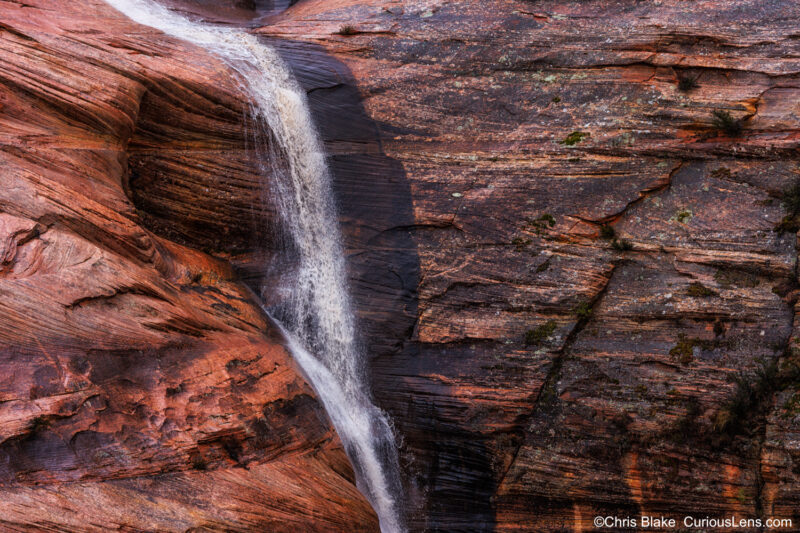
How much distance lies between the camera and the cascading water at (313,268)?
1073 cm

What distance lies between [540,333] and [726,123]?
5195 mm

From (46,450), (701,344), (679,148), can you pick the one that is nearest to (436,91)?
(679,148)

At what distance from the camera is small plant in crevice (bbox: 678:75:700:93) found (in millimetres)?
11227

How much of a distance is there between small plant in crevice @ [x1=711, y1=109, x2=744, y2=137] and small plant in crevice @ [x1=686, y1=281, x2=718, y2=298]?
119 inches

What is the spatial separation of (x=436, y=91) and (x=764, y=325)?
753cm

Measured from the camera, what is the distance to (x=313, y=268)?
11.9 m

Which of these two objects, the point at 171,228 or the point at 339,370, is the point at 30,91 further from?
the point at 339,370

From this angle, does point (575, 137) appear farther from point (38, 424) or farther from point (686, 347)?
point (38, 424)

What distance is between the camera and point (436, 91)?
480 inches

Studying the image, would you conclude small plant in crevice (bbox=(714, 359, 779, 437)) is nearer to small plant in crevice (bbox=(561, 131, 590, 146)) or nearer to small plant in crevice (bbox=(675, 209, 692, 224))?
small plant in crevice (bbox=(675, 209, 692, 224))

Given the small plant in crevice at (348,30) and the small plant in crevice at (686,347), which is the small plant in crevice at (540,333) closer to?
the small plant in crevice at (686,347)

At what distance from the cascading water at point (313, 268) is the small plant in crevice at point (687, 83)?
284 inches

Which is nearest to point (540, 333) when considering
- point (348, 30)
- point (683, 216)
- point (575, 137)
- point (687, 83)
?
point (683, 216)

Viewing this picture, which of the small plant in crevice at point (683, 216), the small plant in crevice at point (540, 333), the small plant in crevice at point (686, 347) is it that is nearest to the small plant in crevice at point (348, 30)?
the small plant in crevice at point (540, 333)
